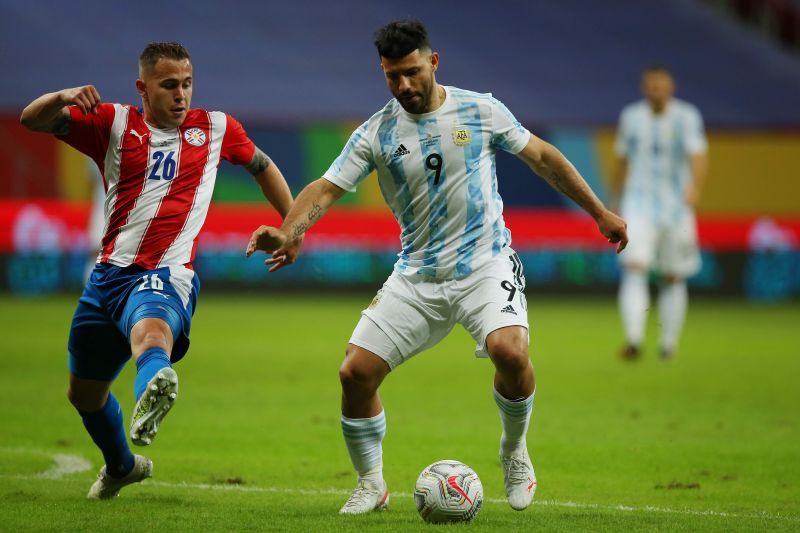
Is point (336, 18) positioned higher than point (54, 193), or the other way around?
point (336, 18)

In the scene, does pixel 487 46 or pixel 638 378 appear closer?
pixel 638 378

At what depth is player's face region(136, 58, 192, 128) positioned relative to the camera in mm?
5539

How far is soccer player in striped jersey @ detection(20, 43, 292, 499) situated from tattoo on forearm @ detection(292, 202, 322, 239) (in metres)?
0.59

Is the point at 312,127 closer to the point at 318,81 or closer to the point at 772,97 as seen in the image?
the point at 318,81

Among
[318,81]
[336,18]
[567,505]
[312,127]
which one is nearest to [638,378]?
[567,505]

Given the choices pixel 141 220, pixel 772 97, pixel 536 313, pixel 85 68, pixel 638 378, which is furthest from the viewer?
pixel 772 97

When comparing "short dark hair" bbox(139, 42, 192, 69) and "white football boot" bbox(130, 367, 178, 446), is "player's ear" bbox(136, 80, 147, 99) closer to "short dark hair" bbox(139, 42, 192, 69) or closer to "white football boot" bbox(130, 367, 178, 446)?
"short dark hair" bbox(139, 42, 192, 69)

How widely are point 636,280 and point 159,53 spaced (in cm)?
696

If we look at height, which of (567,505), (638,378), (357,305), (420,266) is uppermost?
(420,266)

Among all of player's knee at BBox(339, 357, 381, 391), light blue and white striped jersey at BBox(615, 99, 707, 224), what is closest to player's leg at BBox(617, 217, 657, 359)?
light blue and white striped jersey at BBox(615, 99, 707, 224)

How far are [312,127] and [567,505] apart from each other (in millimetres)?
14604

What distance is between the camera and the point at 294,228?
535 centimetres

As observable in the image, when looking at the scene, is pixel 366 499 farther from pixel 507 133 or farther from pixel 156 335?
pixel 507 133

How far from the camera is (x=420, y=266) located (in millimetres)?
5652
